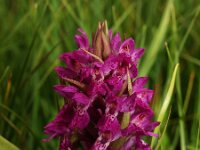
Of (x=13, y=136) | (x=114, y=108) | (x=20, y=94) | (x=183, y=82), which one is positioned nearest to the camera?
(x=114, y=108)

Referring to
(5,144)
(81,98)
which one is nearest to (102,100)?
(81,98)

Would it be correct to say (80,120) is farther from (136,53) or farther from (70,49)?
(70,49)

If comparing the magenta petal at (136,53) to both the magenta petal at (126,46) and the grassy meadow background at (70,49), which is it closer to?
the magenta petal at (126,46)

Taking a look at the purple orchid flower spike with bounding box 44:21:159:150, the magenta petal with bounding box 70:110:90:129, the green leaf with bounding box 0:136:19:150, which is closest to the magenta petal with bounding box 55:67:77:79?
the purple orchid flower spike with bounding box 44:21:159:150

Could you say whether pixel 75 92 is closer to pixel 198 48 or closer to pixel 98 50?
pixel 98 50

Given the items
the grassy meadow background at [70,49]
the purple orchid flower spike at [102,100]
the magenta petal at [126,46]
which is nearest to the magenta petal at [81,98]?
the purple orchid flower spike at [102,100]

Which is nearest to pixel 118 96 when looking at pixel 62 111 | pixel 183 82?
pixel 62 111

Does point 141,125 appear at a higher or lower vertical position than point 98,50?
lower
